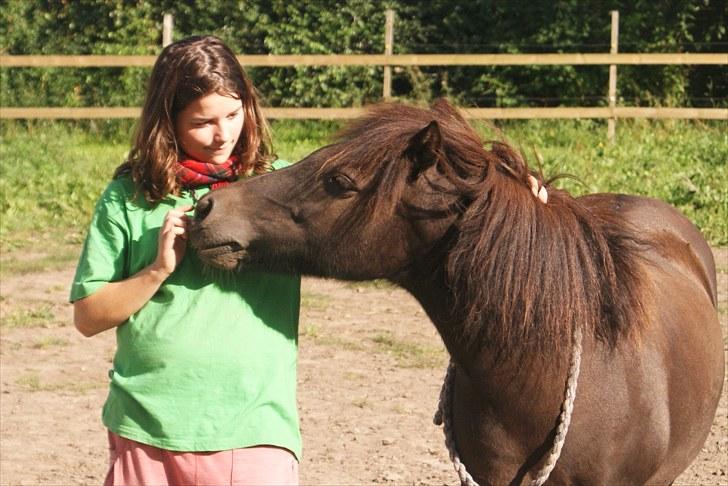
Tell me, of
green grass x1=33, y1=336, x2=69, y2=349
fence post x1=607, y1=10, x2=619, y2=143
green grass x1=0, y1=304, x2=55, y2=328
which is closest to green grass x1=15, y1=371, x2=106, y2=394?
green grass x1=33, y1=336, x2=69, y2=349

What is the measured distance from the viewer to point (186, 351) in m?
2.54

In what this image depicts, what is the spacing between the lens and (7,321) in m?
7.17

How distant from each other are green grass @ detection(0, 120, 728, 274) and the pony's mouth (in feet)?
17.5

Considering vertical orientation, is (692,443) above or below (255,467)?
below

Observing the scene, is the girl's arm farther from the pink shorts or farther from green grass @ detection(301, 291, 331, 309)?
green grass @ detection(301, 291, 331, 309)

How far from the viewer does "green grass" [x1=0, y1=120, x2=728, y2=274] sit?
9.48 m

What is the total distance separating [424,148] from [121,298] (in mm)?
781

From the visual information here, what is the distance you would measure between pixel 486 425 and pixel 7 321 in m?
5.01


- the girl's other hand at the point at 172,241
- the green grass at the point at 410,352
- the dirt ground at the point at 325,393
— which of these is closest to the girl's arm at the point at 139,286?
the girl's other hand at the point at 172,241

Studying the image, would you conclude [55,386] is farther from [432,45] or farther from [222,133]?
[432,45]

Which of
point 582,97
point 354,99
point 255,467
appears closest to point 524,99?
point 582,97

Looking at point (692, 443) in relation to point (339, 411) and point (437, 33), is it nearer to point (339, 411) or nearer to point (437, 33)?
point (339, 411)

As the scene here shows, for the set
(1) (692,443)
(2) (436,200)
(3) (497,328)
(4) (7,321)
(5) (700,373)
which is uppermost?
(2) (436,200)

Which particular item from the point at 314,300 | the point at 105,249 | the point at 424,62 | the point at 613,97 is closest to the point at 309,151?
the point at 424,62
